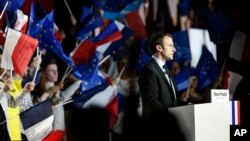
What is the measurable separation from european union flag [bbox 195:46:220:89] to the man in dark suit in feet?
9.39

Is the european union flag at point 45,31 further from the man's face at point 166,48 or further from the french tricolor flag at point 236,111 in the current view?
the french tricolor flag at point 236,111

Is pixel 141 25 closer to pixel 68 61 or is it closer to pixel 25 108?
pixel 68 61

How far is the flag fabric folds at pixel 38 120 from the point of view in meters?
5.30

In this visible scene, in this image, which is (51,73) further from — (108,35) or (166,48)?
(166,48)

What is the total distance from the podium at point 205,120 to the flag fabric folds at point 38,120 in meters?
1.71

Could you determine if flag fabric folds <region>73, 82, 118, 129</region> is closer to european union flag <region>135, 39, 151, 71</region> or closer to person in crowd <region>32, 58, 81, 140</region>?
person in crowd <region>32, 58, 81, 140</region>

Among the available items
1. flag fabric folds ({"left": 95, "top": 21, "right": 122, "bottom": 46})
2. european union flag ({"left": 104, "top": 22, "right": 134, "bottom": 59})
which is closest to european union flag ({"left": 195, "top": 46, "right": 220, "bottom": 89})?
european union flag ({"left": 104, "top": 22, "right": 134, "bottom": 59})

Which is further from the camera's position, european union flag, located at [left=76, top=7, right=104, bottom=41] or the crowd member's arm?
european union flag, located at [left=76, top=7, right=104, bottom=41]

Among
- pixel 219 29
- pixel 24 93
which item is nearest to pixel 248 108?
pixel 24 93

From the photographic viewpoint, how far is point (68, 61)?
5754 millimetres

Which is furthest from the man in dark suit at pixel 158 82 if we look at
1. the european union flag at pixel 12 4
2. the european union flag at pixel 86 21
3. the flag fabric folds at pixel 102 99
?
the european union flag at pixel 86 21

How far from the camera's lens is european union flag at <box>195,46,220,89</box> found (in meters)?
7.30

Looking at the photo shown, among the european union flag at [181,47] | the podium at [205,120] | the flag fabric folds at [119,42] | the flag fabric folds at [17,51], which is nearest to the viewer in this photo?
the podium at [205,120]

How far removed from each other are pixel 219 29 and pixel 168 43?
4053 millimetres
